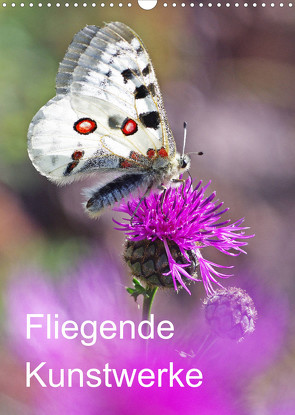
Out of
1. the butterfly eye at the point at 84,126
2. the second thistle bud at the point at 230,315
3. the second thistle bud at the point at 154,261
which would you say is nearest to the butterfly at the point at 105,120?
the butterfly eye at the point at 84,126

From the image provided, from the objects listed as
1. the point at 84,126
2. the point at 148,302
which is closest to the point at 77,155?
the point at 84,126

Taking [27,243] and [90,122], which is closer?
[90,122]

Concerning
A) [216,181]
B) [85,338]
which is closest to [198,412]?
[85,338]

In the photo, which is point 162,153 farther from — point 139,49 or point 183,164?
point 139,49

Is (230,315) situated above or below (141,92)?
below

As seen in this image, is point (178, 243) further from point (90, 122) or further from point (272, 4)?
point (272, 4)

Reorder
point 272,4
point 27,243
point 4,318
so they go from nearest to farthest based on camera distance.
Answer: point 272,4
point 4,318
point 27,243
